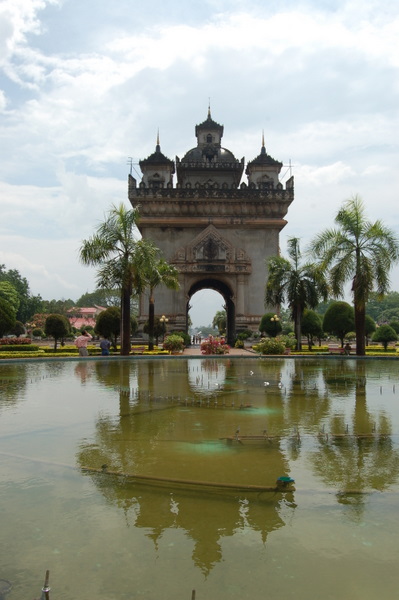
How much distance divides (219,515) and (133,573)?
1.15 m

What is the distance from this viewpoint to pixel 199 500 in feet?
16.3

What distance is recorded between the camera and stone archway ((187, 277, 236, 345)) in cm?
4407

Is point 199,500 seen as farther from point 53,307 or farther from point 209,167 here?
point 53,307

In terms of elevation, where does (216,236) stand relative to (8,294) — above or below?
above

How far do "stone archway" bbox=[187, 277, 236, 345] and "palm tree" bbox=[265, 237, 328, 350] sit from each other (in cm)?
1208

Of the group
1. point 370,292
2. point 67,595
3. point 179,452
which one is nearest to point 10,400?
point 179,452

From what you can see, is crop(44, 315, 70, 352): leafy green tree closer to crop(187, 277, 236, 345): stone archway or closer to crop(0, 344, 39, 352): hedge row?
crop(0, 344, 39, 352): hedge row

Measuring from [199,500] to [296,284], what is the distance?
25901mm

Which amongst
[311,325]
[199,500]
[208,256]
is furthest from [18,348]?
[199,500]

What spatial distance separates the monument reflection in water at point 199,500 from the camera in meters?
3.61

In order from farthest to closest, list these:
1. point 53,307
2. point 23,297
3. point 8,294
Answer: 1. point 53,307
2. point 23,297
3. point 8,294

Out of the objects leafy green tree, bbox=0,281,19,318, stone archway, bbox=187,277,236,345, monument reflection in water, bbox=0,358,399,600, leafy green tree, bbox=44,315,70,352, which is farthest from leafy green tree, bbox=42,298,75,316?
monument reflection in water, bbox=0,358,399,600

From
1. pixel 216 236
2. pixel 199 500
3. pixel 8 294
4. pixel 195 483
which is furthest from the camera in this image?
pixel 8 294

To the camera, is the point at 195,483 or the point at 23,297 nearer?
the point at 195,483
